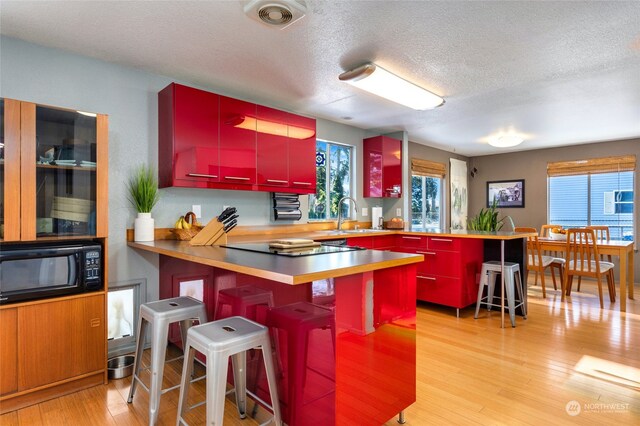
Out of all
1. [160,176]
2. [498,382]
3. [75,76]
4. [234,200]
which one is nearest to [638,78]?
[498,382]

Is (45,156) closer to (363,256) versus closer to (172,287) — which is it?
(172,287)

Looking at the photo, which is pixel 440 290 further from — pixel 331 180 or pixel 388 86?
pixel 388 86

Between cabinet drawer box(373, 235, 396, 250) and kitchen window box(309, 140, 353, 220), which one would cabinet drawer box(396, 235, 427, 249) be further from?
kitchen window box(309, 140, 353, 220)

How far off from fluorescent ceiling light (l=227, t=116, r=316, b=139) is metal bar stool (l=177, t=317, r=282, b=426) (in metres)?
1.94

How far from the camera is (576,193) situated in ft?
19.5

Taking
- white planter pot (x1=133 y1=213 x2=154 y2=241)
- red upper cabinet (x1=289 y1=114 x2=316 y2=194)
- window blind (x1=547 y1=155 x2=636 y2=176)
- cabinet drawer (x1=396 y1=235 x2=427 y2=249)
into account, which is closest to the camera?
white planter pot (x1=133 y1=213 x2=154 y2=241)

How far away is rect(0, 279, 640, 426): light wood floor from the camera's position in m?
1.88

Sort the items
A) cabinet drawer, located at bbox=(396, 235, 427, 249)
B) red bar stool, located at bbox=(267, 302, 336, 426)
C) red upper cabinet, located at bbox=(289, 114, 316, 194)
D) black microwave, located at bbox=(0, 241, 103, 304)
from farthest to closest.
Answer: cabinet drawer, located at bbox=(396, 235, 427, 249), red upper cabinet, located at bbox=(289, 114, 316, 194), black microwave, located at bbox=(0, 241, 103, 304), red bar stool, located at bbox=(267, 302, 336, 426)

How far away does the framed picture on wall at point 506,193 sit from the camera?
655 cm

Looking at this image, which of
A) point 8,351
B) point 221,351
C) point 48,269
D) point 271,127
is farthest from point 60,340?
point 271,127

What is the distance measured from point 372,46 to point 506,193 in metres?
5.47

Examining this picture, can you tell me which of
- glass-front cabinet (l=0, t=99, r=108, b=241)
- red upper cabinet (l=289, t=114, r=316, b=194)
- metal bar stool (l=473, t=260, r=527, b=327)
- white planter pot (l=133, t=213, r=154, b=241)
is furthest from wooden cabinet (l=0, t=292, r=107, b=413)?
metal bar stool (l=473, t=260, r=527, b=327)

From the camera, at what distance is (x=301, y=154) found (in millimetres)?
3598

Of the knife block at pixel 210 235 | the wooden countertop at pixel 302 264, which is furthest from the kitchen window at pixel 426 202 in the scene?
the wooden countertop at pixel 302 264
